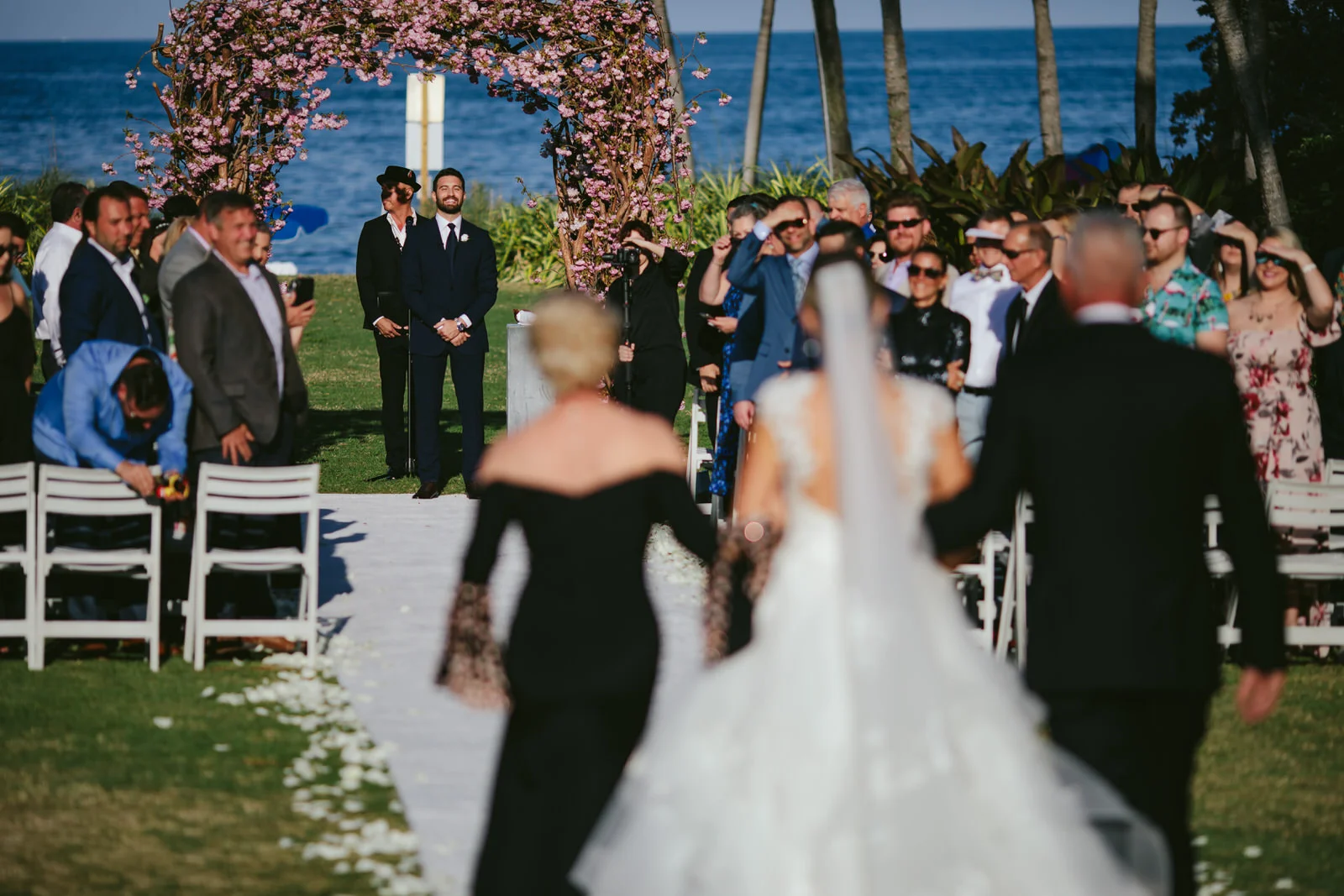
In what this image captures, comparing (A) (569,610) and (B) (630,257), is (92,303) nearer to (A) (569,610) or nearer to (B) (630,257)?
(B) (630,257)

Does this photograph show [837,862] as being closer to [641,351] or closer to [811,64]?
[641,351]

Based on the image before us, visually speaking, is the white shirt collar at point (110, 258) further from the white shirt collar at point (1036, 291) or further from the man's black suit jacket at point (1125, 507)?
the man's black suit jacket at point (1125, 507)

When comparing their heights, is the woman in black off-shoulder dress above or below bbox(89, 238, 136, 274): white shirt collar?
below

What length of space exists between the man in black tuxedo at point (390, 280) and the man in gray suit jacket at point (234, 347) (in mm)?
4670

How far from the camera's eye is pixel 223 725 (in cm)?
705

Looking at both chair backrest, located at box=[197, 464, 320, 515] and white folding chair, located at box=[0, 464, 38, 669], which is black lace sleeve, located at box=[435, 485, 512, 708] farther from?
white folding chair, located at box=[0, 464, 38, 669]

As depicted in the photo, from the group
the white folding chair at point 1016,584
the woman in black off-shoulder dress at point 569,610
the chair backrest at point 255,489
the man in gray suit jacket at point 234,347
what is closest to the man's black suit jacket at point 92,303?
the man in gray suit jacket at point 234,347

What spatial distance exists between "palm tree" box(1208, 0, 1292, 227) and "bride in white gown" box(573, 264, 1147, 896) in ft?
36.4

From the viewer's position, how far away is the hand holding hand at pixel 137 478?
7.76 m

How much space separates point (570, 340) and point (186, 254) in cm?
471

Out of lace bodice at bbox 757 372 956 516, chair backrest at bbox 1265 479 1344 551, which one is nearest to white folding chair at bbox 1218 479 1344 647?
chair backrest at bbox 1265 479 1344 551

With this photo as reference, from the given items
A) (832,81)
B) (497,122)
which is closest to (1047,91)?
(832,81)

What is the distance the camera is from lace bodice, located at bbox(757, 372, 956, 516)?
4.24 meters

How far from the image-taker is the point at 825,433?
13.9 ft
